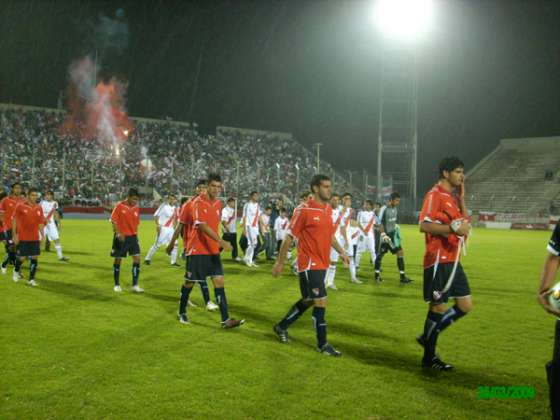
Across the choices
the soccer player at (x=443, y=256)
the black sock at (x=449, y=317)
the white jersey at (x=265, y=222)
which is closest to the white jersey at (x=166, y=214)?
the white jersey at (x=265, y=222)

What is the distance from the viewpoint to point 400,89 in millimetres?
45156

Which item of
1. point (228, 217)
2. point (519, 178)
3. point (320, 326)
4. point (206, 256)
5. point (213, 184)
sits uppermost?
point (519, 178)

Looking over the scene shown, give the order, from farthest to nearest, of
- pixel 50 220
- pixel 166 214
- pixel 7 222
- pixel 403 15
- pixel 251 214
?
1. pixel 403 15
2. pixel 50 220
3. pixel 251 214
4. pixel 166 214
5. pixel 7 222

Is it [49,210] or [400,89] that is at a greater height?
[400,89]

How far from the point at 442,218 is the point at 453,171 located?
0.55 metres

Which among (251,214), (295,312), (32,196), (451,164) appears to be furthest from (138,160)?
(451,164)

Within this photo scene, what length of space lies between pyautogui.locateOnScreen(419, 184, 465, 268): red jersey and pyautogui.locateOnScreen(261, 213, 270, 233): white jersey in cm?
1037

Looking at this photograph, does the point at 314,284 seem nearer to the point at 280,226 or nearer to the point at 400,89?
the point at 280,226

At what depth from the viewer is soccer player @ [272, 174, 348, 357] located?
609cm

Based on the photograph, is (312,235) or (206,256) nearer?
(312,235)

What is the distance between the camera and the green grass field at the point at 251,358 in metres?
4.50

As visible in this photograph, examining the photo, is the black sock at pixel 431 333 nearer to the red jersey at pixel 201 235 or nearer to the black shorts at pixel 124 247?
the red jersey at pixel 201 235

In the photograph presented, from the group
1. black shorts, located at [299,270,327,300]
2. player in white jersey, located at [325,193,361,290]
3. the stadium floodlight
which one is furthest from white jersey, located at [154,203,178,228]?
the stadium floodlight

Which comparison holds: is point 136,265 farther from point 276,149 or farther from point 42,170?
point 276,149
